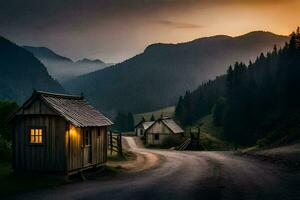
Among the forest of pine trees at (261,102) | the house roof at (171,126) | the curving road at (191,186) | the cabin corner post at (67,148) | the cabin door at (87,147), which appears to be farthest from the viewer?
the forest of pine trees at (261,102)

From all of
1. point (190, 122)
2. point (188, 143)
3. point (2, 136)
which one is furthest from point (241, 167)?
point (190, 122)

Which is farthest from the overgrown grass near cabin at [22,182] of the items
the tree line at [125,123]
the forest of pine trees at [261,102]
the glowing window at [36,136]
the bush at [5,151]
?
the tree line at [125,123]

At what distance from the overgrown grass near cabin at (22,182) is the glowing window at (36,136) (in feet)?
7.31

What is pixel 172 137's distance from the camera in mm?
94875

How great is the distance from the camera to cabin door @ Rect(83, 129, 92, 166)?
31.4 meters

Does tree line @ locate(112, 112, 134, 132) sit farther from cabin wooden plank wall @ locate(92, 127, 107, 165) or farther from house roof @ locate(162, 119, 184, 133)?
cabin wooden plank wall @ locate(92, 127, 107, 165)

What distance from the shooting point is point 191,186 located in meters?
26.3

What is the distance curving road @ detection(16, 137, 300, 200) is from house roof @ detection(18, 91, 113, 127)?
4118 millimetres

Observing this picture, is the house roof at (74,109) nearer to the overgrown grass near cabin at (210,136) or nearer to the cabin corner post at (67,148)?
the cabin corner post at (67,148)

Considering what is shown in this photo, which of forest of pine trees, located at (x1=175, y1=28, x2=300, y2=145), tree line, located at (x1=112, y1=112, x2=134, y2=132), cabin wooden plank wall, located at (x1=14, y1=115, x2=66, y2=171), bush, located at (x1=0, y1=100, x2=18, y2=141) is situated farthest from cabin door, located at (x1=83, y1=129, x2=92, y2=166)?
tree line, located at (x1=112, y1=112, x2=134, y2=132)

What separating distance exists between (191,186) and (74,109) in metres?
10.5

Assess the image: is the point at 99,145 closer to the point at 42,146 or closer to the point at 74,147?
the point at 74,147

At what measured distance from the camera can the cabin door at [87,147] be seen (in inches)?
1235

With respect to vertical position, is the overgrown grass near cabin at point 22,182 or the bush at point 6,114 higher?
the bush at point 6,114
